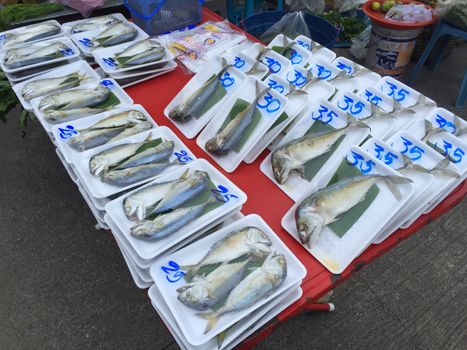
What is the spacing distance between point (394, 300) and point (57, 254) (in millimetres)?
2837

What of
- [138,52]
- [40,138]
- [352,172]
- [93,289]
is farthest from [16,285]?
[352,172]

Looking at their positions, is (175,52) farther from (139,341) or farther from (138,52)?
(139,341)

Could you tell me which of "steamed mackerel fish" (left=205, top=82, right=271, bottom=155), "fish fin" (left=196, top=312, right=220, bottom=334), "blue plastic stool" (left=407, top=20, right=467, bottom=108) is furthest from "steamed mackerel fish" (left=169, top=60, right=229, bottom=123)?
"blue plastic stool" (left=407, top=20, right=467, bottom=108)

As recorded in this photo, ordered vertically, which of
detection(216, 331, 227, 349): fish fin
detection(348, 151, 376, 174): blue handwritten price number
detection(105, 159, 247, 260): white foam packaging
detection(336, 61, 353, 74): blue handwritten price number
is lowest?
detection(216, 331, 227, 349): fish fin

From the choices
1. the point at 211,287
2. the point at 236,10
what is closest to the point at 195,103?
the point at 211,287

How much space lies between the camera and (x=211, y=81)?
225 cm

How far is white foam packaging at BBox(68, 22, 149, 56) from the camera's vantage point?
268 centimetres

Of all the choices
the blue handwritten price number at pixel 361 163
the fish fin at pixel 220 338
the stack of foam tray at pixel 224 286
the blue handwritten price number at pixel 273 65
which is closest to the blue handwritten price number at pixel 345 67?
the blue handwritten price number at pixel 273 65

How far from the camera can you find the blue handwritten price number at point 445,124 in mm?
1981

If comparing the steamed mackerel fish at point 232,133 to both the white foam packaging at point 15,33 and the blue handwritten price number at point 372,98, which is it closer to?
the blue handwritten price number at point 372,98

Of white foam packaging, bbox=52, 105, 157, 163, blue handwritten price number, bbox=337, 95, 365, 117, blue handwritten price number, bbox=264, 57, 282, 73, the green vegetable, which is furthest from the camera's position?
the green vegetable

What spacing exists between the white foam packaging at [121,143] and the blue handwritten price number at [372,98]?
1.12 m

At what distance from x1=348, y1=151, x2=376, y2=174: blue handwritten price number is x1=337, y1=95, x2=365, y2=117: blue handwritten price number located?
38cm

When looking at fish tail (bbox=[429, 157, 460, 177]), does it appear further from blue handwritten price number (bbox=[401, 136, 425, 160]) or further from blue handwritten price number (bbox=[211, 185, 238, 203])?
blue handwritten price number (bbox=[211, 185, 238, 203])
